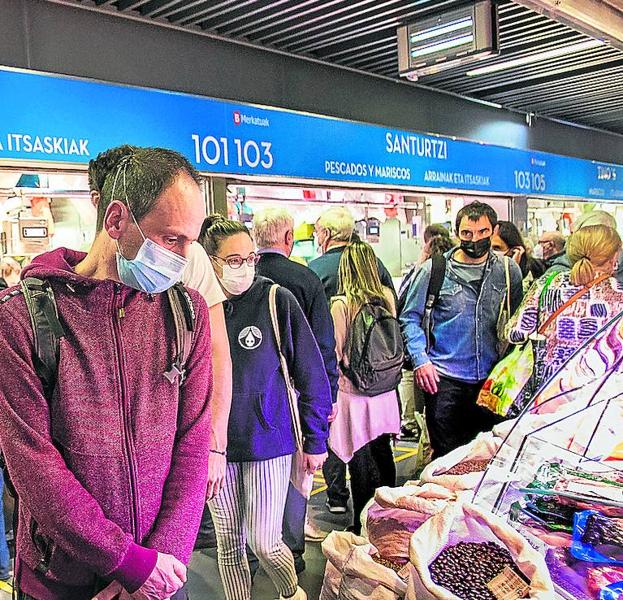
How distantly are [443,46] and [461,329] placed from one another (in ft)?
5.80

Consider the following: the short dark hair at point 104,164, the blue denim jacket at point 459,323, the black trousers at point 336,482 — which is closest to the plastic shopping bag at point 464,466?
the short dark hair at point 104,164

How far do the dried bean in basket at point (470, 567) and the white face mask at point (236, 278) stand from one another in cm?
175

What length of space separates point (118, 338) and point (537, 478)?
3.35 feet

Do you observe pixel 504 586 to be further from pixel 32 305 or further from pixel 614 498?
pixel 32 305

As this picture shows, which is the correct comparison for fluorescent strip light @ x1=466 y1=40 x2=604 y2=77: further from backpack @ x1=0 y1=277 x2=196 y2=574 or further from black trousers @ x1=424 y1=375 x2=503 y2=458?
backpack @ x1=0 y1=277 x2=196 y2=574

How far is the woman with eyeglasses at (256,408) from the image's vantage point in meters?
3.07

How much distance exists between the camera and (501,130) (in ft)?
25.7

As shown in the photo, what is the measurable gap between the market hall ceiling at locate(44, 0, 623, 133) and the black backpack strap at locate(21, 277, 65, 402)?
3.10 meters

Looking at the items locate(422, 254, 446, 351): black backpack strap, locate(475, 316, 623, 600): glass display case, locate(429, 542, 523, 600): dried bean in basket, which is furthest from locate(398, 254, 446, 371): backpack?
locate(429, 542, 523, 600): dried bean in basket

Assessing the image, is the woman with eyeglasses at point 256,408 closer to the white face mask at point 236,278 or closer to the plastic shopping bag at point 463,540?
the white face mask at point 236,278

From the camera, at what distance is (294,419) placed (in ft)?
10.5

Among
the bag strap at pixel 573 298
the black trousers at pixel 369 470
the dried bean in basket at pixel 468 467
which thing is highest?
the bag strap at pixel 573 298

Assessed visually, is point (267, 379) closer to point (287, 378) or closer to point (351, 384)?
point (287, 378)

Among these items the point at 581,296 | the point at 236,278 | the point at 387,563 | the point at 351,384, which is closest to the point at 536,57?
the point at 581,296
